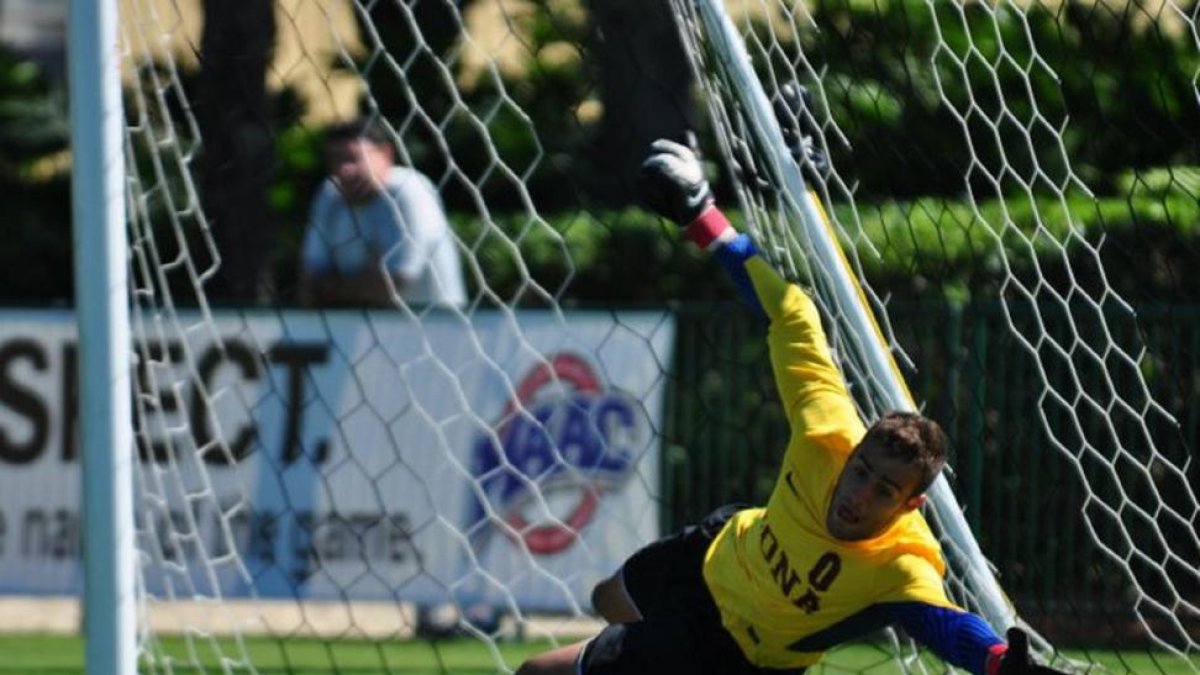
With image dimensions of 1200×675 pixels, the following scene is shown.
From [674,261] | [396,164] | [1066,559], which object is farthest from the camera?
[396,164]

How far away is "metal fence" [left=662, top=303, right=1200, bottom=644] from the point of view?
6707mm

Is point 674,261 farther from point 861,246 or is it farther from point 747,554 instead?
point 747,554

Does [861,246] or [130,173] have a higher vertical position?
[130,173]

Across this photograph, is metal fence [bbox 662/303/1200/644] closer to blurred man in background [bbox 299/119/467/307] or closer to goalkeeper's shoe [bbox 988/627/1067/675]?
blurred man in background [bbox 299/119/467/307]

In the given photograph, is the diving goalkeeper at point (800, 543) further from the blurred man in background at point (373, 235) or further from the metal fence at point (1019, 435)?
the blurred man in background at point (373, 235)

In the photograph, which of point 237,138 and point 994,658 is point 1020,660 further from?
point 237,138

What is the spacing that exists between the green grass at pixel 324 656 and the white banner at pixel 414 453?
0.75 ft

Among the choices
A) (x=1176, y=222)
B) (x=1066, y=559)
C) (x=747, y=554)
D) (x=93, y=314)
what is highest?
(x=93, y=314)

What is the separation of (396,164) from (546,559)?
145 inches

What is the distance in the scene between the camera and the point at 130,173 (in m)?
5.49

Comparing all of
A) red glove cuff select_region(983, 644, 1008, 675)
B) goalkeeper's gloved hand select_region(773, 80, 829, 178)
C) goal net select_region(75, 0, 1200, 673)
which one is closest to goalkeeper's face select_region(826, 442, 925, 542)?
red glove cuff select_region(983, 644, 1008, 675)

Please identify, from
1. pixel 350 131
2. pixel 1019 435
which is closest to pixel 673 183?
pixel 1019 435

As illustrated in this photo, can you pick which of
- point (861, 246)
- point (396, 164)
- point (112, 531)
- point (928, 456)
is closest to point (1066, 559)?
point (861, 246)

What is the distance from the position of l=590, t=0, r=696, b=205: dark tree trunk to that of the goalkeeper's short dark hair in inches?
147
